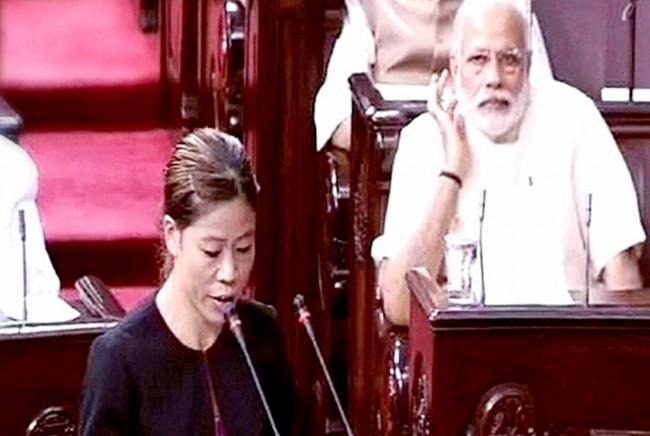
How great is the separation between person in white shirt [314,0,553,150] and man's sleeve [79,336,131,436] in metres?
1.89

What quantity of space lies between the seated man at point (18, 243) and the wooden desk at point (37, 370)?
141 mm

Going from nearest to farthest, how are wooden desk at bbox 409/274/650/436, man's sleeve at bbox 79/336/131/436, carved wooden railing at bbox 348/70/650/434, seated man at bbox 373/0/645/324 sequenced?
man's sleeve at bbox 79/336/131/436 → wooden desk at bbox 409/274/650/436 → seated man at bbox 373/0/645/324 → carved wooden railing at bbox 348/70/650/434

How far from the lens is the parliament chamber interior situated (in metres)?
2.95

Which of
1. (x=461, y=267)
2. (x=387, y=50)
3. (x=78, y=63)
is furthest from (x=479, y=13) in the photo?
(x=78, y=63)

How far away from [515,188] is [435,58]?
0.85 metres

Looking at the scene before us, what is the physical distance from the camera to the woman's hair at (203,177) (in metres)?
2.55

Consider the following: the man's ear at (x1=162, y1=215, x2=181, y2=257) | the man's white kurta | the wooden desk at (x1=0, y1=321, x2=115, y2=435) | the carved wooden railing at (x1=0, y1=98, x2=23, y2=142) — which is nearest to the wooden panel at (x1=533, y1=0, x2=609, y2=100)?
the man's white kurta

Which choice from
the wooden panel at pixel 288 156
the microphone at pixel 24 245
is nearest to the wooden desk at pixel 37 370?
the microphone at pixel 24 245

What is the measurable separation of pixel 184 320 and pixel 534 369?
2.11 feet

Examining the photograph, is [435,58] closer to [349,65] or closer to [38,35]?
[349,65]

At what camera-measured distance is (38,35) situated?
22.3ft

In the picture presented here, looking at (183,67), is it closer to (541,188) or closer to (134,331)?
(541,188)

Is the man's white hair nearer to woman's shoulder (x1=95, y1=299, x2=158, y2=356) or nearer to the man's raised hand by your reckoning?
the man's raised hand

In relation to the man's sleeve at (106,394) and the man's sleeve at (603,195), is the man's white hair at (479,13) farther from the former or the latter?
the man's sleeve at (106,394)
